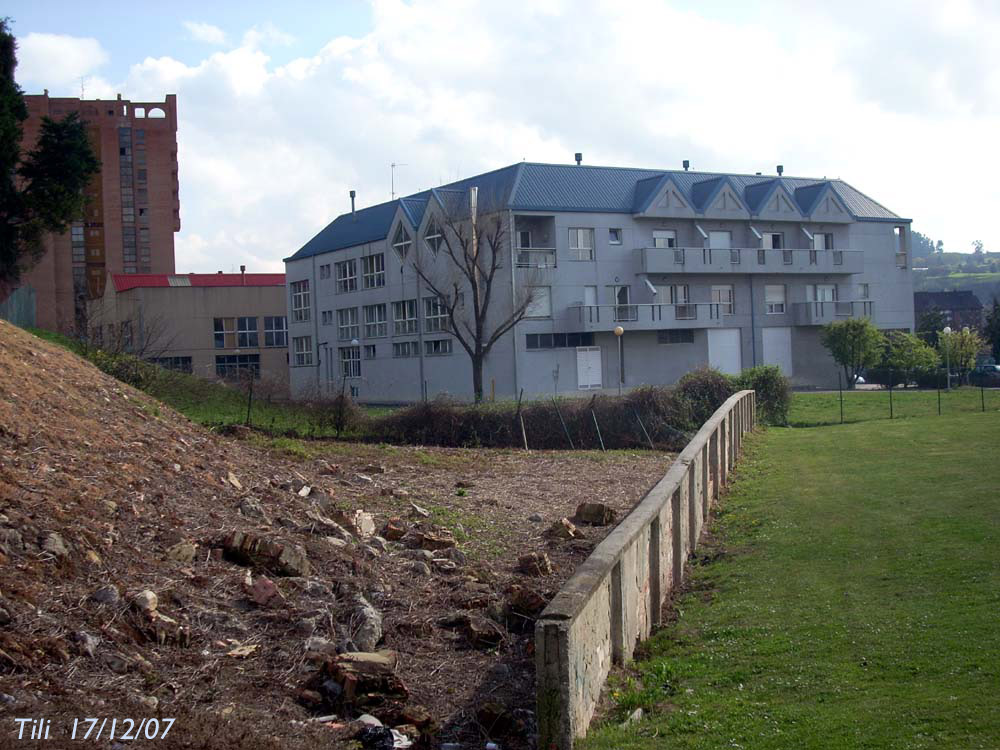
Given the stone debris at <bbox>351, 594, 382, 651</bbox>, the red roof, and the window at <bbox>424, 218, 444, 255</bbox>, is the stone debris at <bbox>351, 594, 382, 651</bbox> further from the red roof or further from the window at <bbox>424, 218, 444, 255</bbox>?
the red roof

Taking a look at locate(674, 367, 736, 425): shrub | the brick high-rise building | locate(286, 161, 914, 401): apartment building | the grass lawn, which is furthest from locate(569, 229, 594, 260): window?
the brick high-rise building

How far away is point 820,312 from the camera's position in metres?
56.3

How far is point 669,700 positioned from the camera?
677 centimetres

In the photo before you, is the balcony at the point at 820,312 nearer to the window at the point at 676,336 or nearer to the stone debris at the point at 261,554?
the window at the point at 676,336

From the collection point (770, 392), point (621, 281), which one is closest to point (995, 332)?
point (621, 281)

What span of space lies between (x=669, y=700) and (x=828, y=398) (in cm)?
3651

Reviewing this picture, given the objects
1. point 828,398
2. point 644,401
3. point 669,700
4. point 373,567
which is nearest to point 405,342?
point 828,398

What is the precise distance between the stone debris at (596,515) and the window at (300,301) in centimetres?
5202

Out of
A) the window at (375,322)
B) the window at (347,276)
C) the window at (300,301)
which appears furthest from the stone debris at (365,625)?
the window at (300,301)

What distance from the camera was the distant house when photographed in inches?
4382

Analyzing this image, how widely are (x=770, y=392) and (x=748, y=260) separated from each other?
69.2 ft

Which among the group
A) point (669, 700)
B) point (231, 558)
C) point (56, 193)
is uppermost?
point (56, 193)

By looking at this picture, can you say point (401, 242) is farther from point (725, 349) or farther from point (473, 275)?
point (725, 349)

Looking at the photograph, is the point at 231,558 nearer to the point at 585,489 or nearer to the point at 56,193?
the point at 585,489
